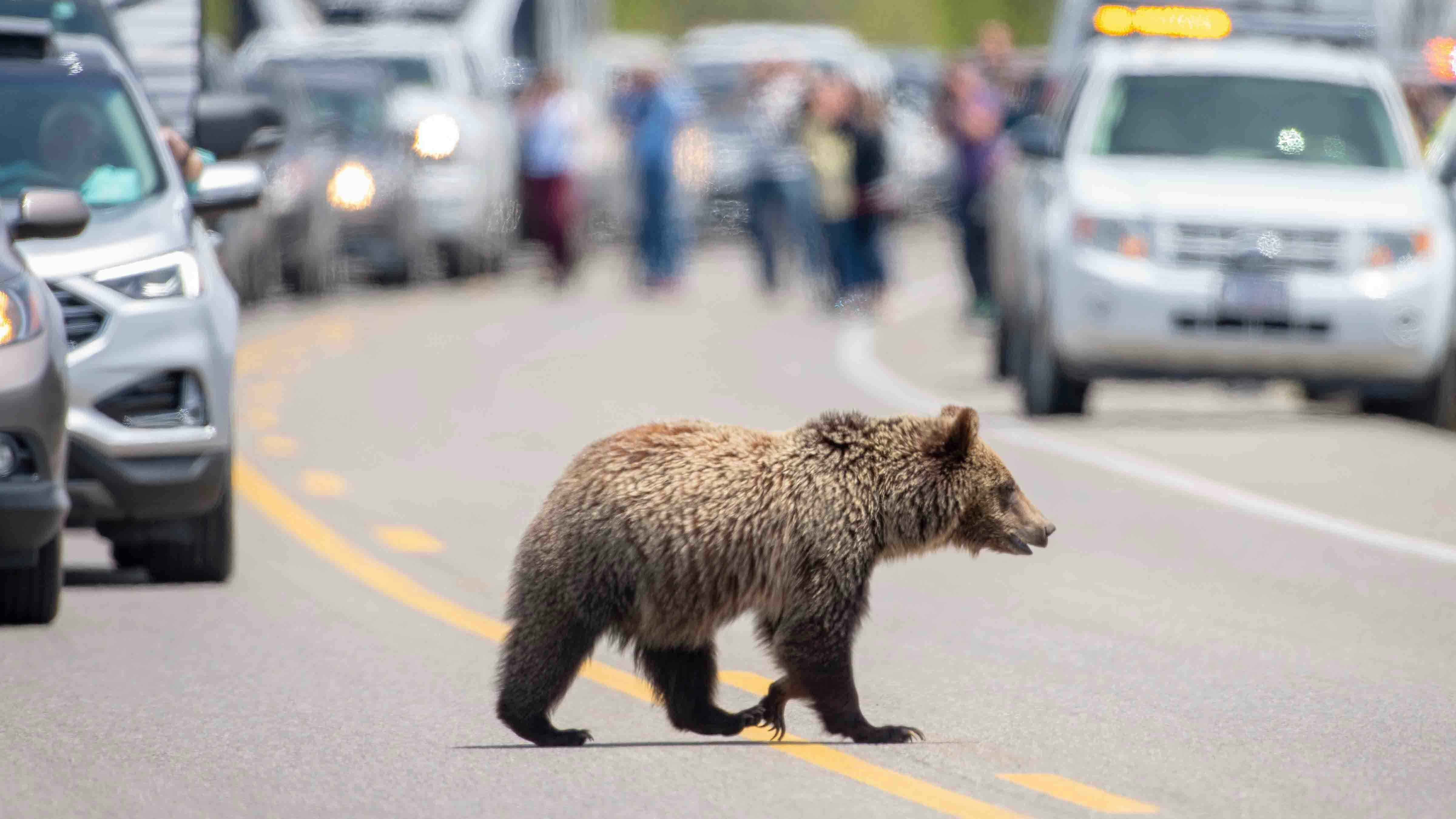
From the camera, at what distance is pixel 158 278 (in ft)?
34.4

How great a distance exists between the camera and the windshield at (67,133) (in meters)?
11.0

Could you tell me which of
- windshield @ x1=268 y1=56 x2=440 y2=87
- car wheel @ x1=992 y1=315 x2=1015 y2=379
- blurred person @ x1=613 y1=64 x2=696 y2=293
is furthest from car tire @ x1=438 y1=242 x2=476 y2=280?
car wheel @ x1=992 y1=315 x2=1015 y2=379

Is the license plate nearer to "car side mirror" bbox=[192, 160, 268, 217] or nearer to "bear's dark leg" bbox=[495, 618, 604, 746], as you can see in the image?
"car side mirror" bbox=[192, 160, 268, 217]

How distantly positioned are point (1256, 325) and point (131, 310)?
24.6ft

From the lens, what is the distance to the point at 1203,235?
16062 mm

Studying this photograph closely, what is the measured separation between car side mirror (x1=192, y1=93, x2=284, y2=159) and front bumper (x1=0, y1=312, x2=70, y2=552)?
4535mm

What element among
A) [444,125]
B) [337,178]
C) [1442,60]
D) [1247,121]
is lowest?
[337,178]

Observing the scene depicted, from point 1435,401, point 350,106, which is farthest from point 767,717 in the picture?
point 350,106

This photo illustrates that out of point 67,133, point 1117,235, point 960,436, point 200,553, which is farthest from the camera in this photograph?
point 1117,235

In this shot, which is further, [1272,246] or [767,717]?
[1272,246]

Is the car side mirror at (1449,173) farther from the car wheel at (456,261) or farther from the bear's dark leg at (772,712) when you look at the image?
the car wheel at (456,261)

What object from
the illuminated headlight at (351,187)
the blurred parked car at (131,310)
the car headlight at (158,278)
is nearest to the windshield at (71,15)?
the blurred parked car at (131,310)

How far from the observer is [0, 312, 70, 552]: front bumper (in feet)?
29.8

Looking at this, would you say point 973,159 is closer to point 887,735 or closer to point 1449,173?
point 1449,173
